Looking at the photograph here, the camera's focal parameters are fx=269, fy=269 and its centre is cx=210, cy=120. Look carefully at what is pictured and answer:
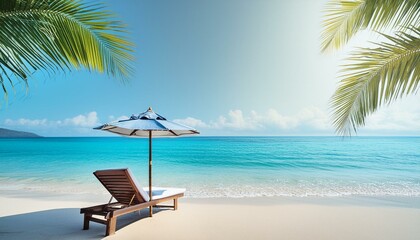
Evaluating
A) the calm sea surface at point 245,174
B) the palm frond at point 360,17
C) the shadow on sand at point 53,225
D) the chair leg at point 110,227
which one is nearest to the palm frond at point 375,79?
the palm frond at point 360,17

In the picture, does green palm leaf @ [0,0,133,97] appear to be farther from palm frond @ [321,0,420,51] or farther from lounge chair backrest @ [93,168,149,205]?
lounge chair backrest @ [93,168,149,205]

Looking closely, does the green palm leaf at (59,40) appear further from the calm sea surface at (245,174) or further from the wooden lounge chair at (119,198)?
the calm sea surface at (245,174)

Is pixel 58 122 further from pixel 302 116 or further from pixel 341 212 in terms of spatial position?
pixel 341 212

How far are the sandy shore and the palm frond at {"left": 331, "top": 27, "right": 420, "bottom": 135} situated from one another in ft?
7.25

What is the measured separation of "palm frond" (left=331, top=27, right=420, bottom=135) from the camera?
2.27 metres

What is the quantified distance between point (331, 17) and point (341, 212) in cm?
436

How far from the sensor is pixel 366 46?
2.72m

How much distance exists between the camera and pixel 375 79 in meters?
2.63

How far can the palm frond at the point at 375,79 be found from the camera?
2.27 metres

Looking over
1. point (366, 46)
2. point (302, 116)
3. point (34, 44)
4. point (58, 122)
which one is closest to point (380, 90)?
point (366, 46)

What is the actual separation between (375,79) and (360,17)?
25.9 inches

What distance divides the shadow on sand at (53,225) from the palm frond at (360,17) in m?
4.22

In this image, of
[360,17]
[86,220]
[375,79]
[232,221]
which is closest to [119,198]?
[86,220]

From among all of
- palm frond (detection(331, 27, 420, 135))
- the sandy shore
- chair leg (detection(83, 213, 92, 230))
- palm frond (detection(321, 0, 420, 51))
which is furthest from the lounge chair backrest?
palm frond (detection(321, 0, 420, 51))
